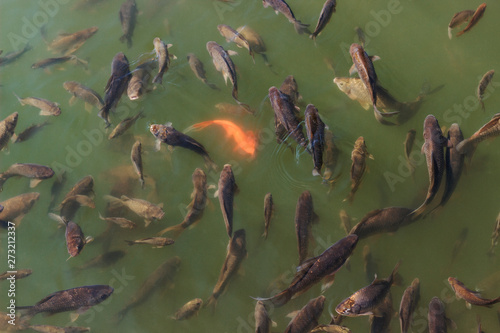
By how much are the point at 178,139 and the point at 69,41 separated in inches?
113

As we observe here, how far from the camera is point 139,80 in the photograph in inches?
218

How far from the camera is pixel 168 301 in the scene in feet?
15.2

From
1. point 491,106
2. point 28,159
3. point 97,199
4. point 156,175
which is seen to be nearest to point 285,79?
point 156,175

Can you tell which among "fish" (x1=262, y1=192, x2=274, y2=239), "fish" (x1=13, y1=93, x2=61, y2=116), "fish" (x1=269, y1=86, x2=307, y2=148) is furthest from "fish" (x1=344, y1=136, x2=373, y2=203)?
"fish" (x1=13, y1=93, x2=61, y2=116)

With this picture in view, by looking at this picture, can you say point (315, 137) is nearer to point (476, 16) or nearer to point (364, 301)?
point (364, 301)

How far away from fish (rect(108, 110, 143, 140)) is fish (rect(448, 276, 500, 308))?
4451 mm

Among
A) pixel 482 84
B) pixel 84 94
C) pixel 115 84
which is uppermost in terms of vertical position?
pixel 482 84

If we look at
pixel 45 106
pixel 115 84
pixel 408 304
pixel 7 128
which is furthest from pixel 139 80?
pixel 408 304

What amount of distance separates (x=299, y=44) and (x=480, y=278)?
3.82 m

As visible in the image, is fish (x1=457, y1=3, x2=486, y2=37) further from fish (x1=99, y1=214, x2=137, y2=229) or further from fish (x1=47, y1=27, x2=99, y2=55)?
fish (x1=47, y1=27, x2=99, y2=55)

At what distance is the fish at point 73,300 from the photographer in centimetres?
449

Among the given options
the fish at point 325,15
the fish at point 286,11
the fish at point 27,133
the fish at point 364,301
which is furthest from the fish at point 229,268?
the fish at point 27,133

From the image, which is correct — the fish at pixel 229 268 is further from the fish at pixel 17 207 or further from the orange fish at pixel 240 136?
the fish at pixel 17 207

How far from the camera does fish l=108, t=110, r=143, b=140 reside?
5.40m
